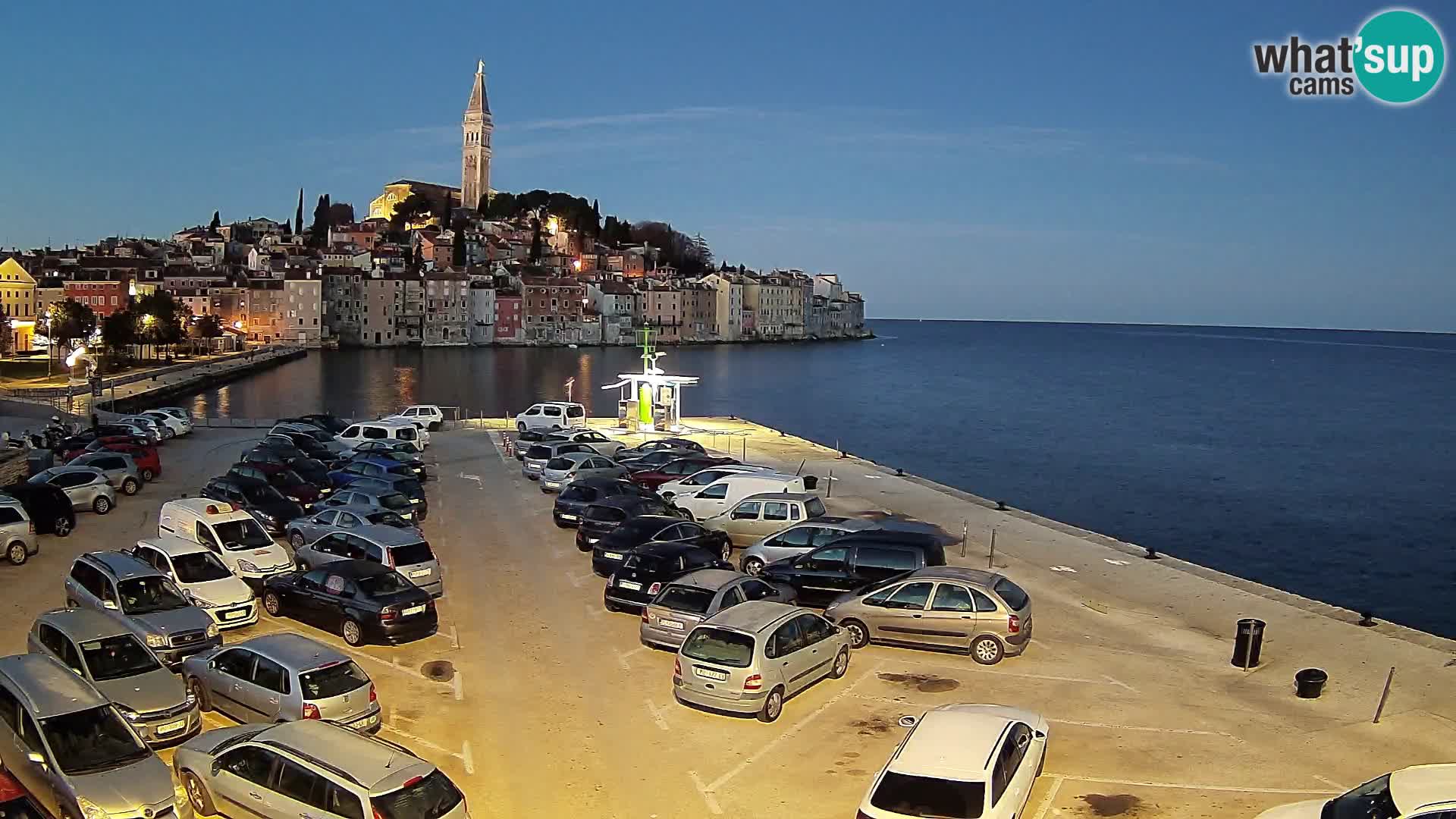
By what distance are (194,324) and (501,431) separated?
339ft

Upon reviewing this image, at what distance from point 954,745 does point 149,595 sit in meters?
10.5

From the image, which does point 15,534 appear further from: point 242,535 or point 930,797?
point 930,797

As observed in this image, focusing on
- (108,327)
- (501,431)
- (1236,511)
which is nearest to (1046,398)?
(1236,511)

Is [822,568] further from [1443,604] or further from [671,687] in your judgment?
[1443,604]

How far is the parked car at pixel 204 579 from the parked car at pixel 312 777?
5468 mm

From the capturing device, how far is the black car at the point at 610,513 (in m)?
20.3

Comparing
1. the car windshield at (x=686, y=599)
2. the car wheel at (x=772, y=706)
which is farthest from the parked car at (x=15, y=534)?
the car wheel at (x=772, y=706)

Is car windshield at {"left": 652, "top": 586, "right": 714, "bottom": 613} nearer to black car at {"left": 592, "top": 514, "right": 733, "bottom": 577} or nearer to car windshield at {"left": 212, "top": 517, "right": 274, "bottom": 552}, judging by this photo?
black car at {"left": 592, "top": 514, "right": 733, "bottom": 577}

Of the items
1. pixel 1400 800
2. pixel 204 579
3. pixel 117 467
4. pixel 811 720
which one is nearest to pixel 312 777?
pixel 811 720

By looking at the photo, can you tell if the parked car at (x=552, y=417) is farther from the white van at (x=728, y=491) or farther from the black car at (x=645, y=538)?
the black car at (x=645, y=538)

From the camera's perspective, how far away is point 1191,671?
1443cm

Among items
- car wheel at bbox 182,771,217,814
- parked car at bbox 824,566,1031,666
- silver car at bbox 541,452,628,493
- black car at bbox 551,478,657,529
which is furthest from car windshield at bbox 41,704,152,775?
silver car at bbox 541,452,628,493

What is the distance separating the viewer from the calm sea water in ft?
127

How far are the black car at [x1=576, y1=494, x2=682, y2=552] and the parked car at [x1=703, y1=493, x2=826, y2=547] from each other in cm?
109
